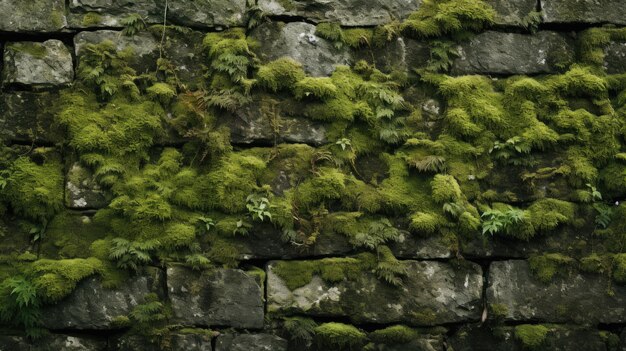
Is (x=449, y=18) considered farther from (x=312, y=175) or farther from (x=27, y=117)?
(x=27, y=117)

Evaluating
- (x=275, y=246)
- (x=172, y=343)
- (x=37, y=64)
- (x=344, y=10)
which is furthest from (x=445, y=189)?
(x=37, y=64)

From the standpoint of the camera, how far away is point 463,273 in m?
6.14

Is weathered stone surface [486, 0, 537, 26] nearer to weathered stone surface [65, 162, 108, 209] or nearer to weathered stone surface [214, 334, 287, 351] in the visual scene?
weathered stone surface [214, 334, 287, 351]

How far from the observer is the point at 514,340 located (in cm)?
604

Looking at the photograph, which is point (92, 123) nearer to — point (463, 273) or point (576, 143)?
point (463, 273)

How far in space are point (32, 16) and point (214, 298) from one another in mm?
2995

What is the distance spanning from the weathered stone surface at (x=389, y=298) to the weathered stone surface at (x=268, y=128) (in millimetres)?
1132

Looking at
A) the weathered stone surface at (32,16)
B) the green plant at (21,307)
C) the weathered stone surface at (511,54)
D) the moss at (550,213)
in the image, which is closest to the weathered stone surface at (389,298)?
the moss at (550,213)

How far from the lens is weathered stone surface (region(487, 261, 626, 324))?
240 inches

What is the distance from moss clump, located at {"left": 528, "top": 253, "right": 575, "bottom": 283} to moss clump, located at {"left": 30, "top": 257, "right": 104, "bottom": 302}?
11.6 ft

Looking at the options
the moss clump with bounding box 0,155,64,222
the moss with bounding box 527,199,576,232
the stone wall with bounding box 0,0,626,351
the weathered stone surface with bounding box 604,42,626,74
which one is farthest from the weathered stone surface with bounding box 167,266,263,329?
the weathered stone surface with bounding box 604,42,626,74

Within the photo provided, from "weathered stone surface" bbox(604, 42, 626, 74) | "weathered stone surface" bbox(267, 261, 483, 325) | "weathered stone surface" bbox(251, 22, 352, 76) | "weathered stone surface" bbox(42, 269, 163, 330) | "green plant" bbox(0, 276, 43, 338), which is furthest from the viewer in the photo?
"weathered stone surface" bbox(604, 42, 626, 74)

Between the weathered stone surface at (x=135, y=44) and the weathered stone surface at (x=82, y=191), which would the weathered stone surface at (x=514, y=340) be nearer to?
the weathered stone surface at (x=82, y=191)

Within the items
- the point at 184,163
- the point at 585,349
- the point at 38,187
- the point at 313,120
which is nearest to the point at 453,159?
the point at 313,120
